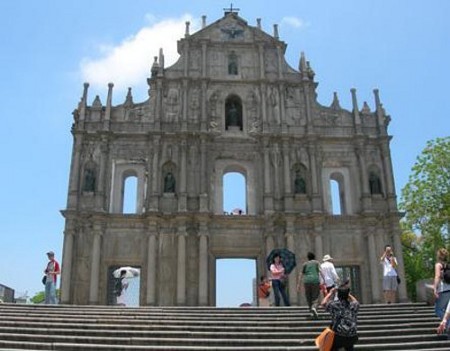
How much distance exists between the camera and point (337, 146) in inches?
990

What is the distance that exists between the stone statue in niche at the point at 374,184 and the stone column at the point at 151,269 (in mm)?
10688

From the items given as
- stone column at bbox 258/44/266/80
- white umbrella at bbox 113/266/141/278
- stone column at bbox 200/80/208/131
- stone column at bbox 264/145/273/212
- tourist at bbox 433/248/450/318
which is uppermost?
stone column at bbox 258/44/266/80

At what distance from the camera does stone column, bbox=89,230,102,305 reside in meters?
21.4

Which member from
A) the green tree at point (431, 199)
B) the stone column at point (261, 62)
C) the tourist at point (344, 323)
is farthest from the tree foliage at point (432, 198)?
the tourist at point (344, 323)

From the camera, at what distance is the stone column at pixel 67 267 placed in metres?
21.5

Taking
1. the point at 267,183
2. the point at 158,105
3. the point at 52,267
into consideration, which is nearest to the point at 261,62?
the point at 158,105

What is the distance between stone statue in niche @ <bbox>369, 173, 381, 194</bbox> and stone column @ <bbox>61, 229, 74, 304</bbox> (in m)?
14.3

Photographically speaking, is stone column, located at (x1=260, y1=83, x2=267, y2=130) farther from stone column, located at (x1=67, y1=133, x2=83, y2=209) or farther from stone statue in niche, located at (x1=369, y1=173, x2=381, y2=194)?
stone column, located at (x1=67, y1=133, x2=83, y2=209)

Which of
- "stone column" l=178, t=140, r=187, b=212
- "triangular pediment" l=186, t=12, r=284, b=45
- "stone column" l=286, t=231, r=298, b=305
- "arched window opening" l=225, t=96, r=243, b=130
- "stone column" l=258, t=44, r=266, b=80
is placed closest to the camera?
"stone column" l=286, t=231, r=298, b=305

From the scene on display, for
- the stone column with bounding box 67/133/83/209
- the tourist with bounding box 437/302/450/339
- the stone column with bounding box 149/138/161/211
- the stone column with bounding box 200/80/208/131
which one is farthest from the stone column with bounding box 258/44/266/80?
the tourist with bounding box 437/302/450/339

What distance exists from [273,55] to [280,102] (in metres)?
3.11

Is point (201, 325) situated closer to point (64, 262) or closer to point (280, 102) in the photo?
point (64, 262)

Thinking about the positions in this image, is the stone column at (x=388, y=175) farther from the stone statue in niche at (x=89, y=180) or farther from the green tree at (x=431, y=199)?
the stone statue in niche at (x=89, y=180)

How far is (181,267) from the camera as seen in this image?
71.5 ft
